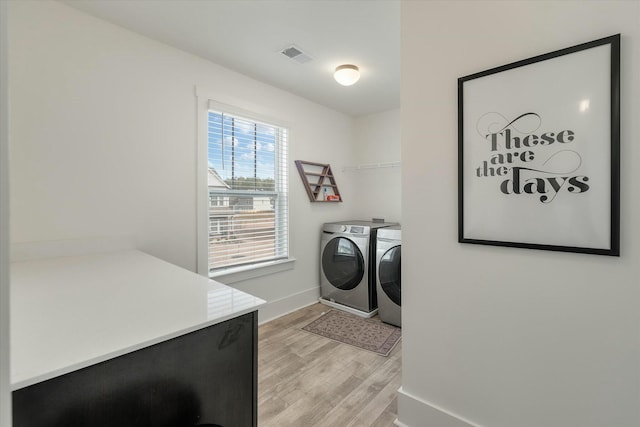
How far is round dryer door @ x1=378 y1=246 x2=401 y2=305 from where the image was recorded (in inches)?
110

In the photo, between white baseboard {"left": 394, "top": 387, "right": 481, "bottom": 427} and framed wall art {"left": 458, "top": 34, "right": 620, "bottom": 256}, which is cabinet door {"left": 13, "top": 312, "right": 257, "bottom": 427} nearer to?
white baseboard {"left": 394, "top": 387, "right": 481, "bottom": 427}

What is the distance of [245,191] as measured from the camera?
2805 mm

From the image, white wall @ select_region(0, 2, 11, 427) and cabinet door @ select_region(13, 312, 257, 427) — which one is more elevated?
white wall @ select_region(0, 2, 11, 427)

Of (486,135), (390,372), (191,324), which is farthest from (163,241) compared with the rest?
(486,135)

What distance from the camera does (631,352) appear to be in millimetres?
1031

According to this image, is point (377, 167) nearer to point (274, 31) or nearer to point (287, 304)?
point (287, 304)

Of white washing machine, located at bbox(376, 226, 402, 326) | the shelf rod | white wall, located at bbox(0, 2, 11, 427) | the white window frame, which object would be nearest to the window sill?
the white window frame

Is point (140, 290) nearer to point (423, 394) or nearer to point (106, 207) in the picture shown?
point (106, 207)

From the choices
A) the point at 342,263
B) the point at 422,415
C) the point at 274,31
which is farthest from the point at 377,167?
the point at 422,415

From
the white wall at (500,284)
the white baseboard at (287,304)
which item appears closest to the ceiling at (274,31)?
the white wall at (500,284)

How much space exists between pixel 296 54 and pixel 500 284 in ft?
7.09

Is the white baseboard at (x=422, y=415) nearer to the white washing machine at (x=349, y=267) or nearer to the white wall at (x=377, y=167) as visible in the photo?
Answer: the white washing machine at (x=349, y=267)

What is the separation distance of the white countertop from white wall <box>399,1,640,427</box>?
96cm

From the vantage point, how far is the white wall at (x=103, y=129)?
1.67m
